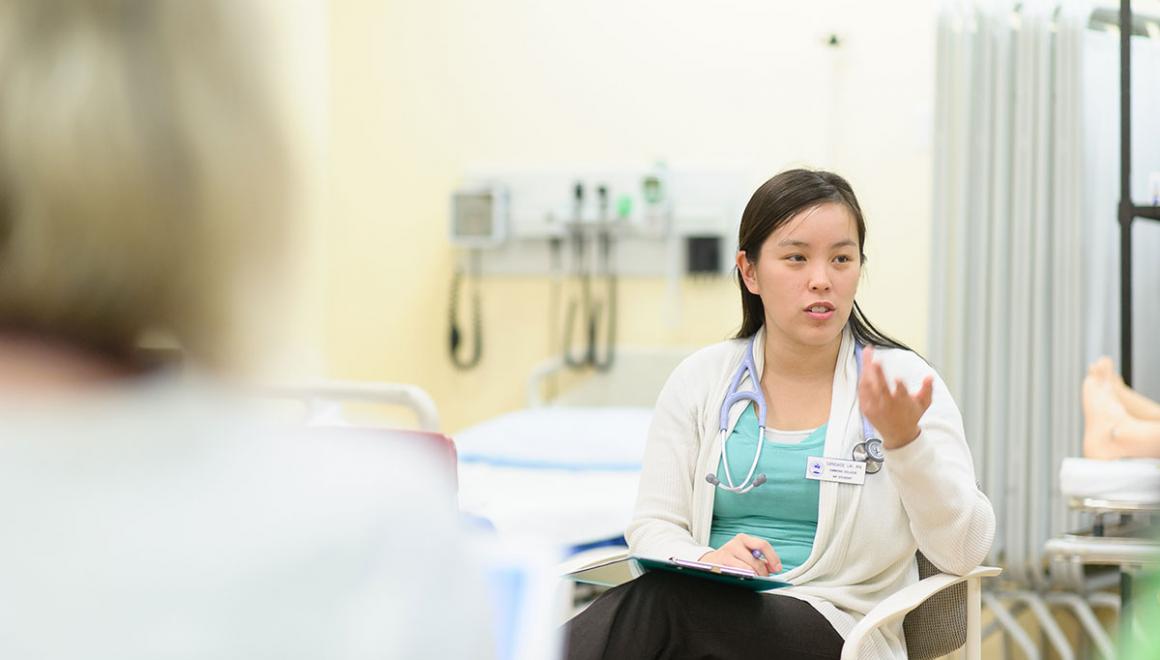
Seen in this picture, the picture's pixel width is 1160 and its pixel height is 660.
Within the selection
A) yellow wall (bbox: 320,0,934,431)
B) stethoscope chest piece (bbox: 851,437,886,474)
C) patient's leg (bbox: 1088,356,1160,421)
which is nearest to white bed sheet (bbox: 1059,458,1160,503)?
patient's leg (bbox: 1088,356,1160,421)

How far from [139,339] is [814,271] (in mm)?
1540

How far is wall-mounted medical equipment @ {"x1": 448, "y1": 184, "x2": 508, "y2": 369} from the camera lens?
4262 mm

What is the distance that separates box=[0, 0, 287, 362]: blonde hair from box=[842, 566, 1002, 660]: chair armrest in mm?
1376

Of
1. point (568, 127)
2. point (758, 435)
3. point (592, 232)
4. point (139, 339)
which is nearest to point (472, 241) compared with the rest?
point (592, 232)

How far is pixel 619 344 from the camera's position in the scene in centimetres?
429

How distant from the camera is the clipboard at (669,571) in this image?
5.31 ft

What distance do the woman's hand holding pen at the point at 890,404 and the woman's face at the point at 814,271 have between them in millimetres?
228

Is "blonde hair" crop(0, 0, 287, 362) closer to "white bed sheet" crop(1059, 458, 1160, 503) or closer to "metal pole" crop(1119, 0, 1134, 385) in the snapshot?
"white bed sheet" crop(1059, 458, 1160, 503)

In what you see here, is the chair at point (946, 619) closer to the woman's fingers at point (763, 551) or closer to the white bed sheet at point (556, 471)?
the woman's fingers at point (763, 551)

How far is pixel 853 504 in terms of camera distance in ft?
5.86

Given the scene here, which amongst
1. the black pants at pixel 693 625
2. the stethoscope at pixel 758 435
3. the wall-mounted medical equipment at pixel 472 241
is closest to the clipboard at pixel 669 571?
the black pants at pixel 693 625

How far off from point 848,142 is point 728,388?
2.27 metres

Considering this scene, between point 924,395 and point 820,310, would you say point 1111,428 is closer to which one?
point 820,310

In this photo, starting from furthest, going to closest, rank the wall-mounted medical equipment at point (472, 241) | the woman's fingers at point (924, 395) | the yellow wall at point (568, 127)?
the wall-mounted medical equipment at point (472, 241) < the yellow wall at point (568, 127) < the woman's fingers at point (924, 395)
